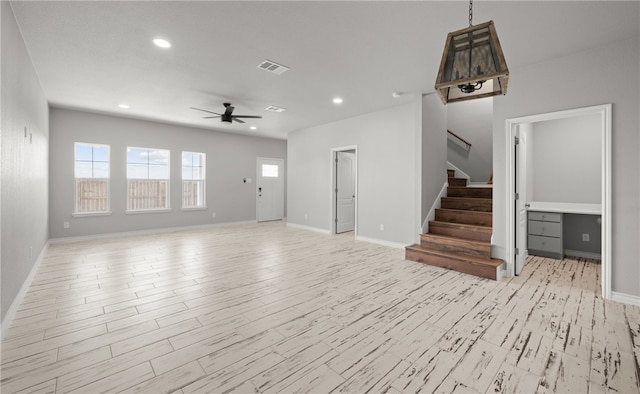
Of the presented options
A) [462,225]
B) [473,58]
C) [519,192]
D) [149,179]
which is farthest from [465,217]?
[149,179]

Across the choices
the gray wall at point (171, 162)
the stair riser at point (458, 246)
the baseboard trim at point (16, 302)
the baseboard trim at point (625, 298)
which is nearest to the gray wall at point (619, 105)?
the baseboard trim at point (625, 298)

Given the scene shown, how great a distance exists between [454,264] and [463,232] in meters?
0.72

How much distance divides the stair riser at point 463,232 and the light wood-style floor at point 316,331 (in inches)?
26.9

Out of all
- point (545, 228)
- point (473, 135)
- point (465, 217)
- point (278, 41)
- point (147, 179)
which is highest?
point (278, 41)

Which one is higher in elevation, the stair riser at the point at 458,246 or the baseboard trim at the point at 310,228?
the stair riser at the point at 458,246

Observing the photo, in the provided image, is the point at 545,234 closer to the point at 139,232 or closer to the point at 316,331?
the point at 316,331

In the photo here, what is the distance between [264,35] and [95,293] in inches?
131

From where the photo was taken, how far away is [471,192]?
512 centimetres

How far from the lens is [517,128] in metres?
3.77

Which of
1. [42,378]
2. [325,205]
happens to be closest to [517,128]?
[325,205]

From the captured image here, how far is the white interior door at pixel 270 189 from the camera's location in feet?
30.0

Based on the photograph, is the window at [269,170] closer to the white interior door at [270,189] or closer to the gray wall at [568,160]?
the white interior door at [270,189]

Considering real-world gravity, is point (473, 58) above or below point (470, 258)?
above

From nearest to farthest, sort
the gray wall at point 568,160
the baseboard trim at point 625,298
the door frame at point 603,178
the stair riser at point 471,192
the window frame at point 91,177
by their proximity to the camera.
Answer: the baseboard trim at point 625,298 < the door frame at point 603,178 < the gray wall at point 568,160 < the stair riser at point 471,192 < the window frame at point 91,177
